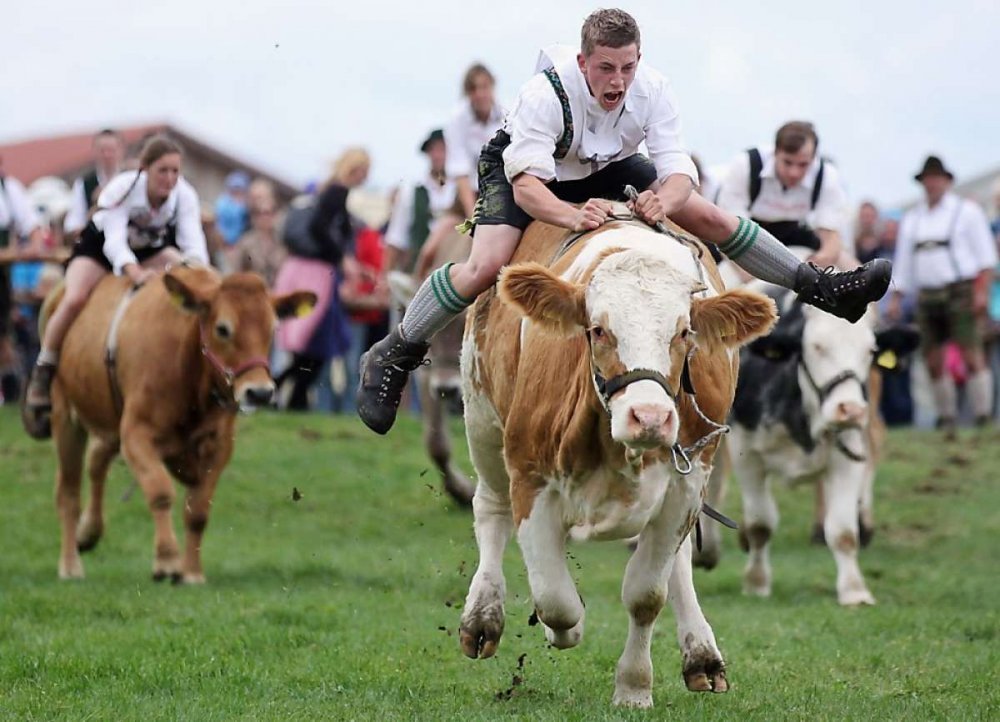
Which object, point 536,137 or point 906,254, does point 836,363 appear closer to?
point 536,137

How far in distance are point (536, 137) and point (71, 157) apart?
131 ft

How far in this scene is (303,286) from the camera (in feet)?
53.9

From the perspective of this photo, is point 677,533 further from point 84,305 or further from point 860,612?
point 84,305

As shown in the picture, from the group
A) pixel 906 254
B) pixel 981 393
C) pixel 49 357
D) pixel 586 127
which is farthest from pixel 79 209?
pixel 981 393

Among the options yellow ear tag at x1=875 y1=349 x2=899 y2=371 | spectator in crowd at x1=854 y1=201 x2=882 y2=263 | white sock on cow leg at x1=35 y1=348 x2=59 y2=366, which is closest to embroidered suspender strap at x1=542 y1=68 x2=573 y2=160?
yellow ear tag at x1=875 y1=349 x2=899 y2=371

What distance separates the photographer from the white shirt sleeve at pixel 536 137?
22.0 ft

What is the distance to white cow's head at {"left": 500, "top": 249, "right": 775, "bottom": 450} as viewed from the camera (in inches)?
210

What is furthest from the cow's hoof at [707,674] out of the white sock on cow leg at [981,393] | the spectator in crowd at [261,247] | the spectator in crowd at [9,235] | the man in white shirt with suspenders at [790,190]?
the spectator in crowd at [261,247]

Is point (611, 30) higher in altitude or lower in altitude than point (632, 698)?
higher

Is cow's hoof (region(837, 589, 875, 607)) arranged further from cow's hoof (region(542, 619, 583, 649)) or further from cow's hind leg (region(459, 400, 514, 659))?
cow's hoof (region(542, 619, 583, 649))

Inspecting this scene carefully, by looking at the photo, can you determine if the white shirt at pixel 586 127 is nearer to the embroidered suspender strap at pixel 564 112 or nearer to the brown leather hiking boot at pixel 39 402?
the embroidered suspender strap at pixel 564 112

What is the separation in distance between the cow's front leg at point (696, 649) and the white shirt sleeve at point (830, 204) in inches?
180

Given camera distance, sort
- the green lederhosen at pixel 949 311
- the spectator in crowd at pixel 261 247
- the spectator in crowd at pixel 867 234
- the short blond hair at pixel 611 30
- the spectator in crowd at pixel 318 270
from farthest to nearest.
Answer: the spectator in crowd at pixel 867 234, the spectator in crowd at pixel 261 247, the green lederhosen at pixel 949 311, the spectator in crowd at pixel 318 270, the short blond hair at pixel 611 30

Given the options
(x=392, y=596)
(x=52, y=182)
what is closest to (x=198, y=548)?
(x=392, y=596)
